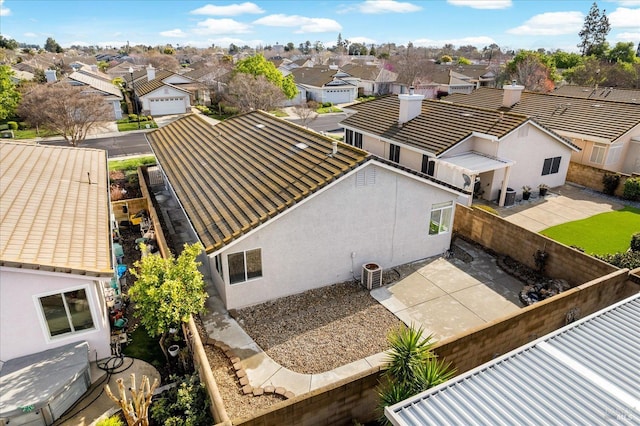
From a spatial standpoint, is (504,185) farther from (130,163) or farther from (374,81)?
(374,81)

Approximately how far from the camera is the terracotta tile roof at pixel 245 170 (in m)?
13.9

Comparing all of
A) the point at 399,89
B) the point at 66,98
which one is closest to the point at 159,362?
the point at 66,98

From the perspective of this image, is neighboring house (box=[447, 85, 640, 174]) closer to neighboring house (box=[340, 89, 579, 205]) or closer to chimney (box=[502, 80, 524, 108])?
chimney (box=[502, 80, 524, 108])

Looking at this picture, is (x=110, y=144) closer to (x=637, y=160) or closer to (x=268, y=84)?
(x=268, y=84)

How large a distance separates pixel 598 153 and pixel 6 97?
60.0m

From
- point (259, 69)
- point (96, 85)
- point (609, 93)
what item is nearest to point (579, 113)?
point (609, 93)

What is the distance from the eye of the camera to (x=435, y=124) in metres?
25.9

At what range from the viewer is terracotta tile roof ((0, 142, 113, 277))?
35.1 feet

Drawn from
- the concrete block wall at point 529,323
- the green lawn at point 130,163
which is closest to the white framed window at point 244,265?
the concrete block wall at point 529,323

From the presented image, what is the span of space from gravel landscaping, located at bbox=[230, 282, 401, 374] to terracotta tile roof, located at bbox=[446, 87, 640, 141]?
913 inches

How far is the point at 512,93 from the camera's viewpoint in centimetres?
3078

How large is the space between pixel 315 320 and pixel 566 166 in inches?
894

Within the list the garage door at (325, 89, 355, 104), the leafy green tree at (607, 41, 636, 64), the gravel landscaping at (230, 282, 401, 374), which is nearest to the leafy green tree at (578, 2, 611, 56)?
the leafy green tree at (607, 41, 636, 64)

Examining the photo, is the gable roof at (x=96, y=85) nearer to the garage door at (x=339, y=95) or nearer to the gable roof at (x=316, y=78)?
the gable roof at (x=316, y=78)
